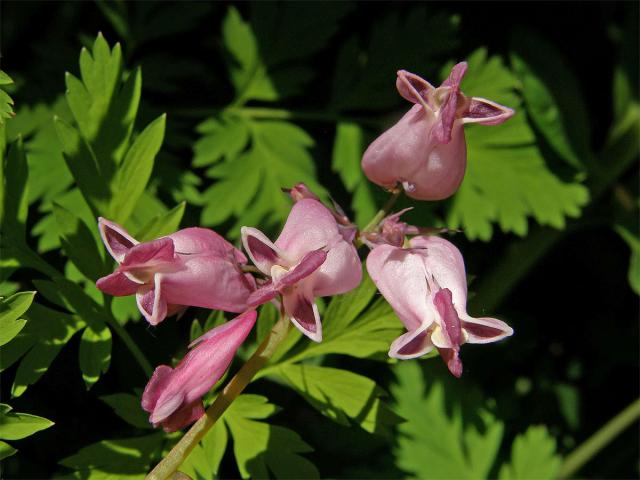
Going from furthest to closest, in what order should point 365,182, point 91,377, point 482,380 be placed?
point 482,380
point 365,182
point 91,377

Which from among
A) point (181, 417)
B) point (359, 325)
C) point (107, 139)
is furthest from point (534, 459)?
point (107, 139)

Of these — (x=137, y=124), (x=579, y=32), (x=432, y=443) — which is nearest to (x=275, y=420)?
(x=432, y=443)

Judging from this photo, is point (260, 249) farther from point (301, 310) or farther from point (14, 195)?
point (14, 195)


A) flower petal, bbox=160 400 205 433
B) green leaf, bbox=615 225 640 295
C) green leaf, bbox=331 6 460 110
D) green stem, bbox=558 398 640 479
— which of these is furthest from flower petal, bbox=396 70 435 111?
green stem, bbox=558 398 640 479

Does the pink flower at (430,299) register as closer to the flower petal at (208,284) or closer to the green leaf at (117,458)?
the flower petal at (208,284)

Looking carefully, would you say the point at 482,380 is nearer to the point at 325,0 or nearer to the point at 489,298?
the point at 489,298

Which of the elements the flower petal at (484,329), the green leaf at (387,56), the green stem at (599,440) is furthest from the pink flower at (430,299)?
the green stem at (599,440)
